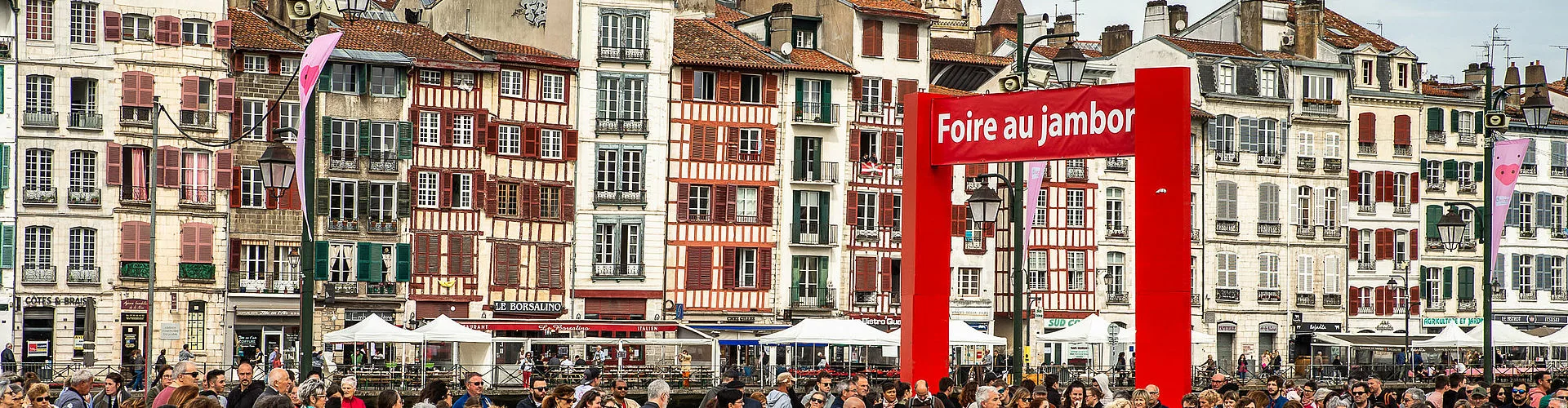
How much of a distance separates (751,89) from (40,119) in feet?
69.6

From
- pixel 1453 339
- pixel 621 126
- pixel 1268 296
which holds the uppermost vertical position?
pixel 621 126

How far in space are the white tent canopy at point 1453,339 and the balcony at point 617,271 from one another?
2376 centimetres

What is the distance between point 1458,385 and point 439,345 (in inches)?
1698


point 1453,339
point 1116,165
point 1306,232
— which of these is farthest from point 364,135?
point 1306,232

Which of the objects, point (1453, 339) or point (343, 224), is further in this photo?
point (1453, 339)

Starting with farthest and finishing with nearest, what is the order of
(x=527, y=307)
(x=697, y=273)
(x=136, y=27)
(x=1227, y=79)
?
1. (x=1227, y=79)
2. (x=697, y=273)
3. (x=527, y=307)
4. (x=136, y=27)

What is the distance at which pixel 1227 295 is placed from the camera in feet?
250

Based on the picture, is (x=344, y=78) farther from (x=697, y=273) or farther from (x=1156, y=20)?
(x=1156, y=20)

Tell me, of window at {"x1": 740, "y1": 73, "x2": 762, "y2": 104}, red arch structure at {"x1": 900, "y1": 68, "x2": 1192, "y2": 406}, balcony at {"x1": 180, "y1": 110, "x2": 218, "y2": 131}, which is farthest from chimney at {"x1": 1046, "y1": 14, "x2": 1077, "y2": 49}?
red arch structure at {"x1": 900, "y1": 68, "x2": 1192, "y2": 406}

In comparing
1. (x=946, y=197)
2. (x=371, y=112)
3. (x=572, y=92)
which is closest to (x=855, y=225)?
(x=572, y=92)

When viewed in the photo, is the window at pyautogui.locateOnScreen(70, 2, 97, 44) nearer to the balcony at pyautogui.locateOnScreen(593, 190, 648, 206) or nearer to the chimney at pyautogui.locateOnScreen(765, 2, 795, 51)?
the balcony at pyautogui.locateOnScreen(593, 190, 648, 206)

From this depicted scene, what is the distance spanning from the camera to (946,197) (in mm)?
25812

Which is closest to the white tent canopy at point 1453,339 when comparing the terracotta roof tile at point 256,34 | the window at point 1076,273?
the window at point 1076,273

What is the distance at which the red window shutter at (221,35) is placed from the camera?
6100 centimetres
